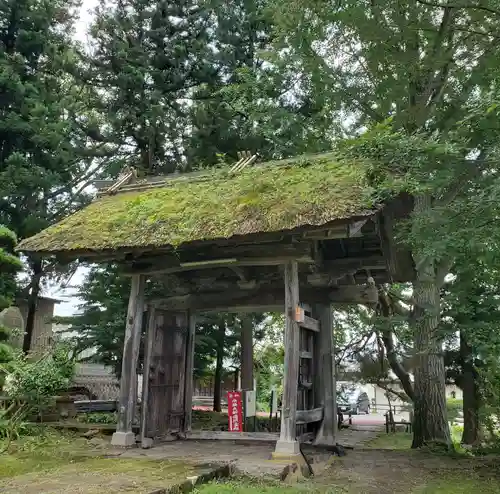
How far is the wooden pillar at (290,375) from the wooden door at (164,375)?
2712 mm

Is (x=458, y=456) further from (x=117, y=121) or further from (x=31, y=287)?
(x=31, y=287)

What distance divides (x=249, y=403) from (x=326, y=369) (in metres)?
3.80

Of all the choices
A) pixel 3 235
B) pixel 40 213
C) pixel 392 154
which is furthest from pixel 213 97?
pixel 392 154

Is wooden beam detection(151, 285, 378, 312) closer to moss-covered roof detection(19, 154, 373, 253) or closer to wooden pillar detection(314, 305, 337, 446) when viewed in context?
wooden pillar detection(314, 305, 337, 446)

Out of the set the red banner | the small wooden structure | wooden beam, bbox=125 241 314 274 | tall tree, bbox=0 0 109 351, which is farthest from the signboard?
tall tree, bbox=0 0 109 351

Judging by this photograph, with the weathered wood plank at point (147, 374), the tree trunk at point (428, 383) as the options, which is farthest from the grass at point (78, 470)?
the tree trunk at point (428, 383)

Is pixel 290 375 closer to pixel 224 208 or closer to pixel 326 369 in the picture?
pixel 326 369

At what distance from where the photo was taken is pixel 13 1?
1593cm

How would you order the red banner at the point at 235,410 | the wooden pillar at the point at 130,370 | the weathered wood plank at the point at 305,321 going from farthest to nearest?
the red banner at the point at 235,410, the wooden pillar at the point at 130,370, the weathered wood plank at the point at 305,321

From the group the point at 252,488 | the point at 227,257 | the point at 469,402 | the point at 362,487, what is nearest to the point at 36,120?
the point at 227,257

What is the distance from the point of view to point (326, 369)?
29.9 ft

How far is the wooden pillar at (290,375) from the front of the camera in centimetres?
687

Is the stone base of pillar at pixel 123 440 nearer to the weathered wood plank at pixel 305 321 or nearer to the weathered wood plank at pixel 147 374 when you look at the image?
the weathered wood plank at pixel 147 374

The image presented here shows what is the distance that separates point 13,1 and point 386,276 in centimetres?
1449
